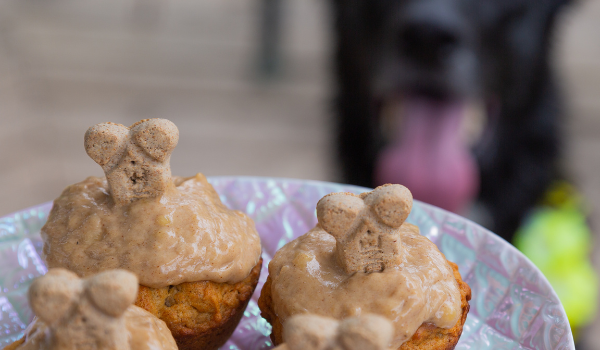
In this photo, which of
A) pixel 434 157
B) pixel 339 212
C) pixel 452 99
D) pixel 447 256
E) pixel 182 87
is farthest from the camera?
pixel 182 87

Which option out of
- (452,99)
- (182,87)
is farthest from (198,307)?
(182,87)

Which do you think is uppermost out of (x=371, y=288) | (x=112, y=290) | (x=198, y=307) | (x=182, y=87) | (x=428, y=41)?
(x=428, y=41)

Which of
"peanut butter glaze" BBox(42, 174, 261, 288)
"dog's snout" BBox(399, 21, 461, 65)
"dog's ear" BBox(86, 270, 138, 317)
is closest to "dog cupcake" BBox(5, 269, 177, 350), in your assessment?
"dog's ear" BBox(86, 270, 138, 317)

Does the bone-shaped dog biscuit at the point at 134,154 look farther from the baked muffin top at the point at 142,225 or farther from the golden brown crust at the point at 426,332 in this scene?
the golden brown crust at the point at 426,332

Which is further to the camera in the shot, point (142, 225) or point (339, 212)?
point (142, 225)

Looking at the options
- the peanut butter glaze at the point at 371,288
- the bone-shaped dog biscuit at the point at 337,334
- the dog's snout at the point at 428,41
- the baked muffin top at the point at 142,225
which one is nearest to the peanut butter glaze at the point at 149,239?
the baked muffin top at the point at 142,225

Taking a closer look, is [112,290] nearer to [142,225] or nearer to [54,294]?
[54,294]

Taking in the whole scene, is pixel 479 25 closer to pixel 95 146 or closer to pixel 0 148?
pixel 95 146

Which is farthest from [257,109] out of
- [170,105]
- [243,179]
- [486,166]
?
[243,179]
